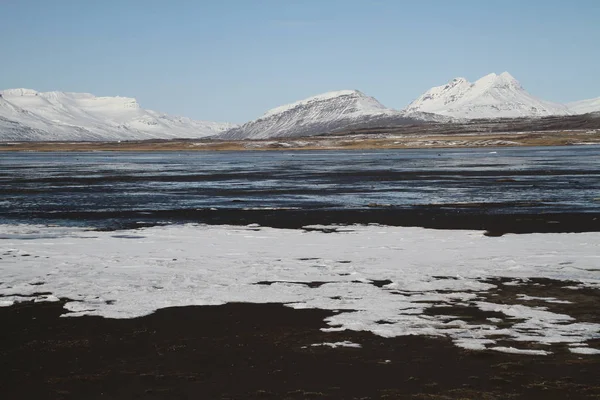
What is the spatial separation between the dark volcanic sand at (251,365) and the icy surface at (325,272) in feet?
2.36

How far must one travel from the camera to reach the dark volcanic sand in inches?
360

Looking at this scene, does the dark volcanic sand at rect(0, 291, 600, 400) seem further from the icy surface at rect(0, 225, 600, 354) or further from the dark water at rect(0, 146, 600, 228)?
the dark water at rect(0, 146, 600, 228)

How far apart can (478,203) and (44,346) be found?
2633 centimetres

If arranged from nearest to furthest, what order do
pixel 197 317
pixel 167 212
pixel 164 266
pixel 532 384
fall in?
1. pixel 532 384
2. pixel 197 317
3. pixel 164 266
4. pixel 167 212

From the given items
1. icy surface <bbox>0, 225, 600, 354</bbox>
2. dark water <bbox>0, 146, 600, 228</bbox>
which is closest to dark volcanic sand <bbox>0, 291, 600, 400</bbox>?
icy surface <bbox>0, 225, 600, 354</bbox>

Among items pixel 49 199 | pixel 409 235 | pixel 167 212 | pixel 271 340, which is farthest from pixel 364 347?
pixel 49 199

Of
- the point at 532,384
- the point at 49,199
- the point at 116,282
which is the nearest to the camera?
the point at 532,384

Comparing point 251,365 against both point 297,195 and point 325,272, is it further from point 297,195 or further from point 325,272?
point 297,195

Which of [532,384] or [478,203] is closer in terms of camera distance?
[532,384]

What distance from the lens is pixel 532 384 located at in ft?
30.4

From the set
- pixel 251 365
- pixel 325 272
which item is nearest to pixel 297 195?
pixel 325 272

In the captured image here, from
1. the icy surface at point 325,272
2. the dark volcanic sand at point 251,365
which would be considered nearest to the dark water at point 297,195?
the icy surface at point 325,272

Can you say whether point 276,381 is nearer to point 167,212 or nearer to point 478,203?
point 167,212

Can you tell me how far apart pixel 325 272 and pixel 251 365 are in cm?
720
